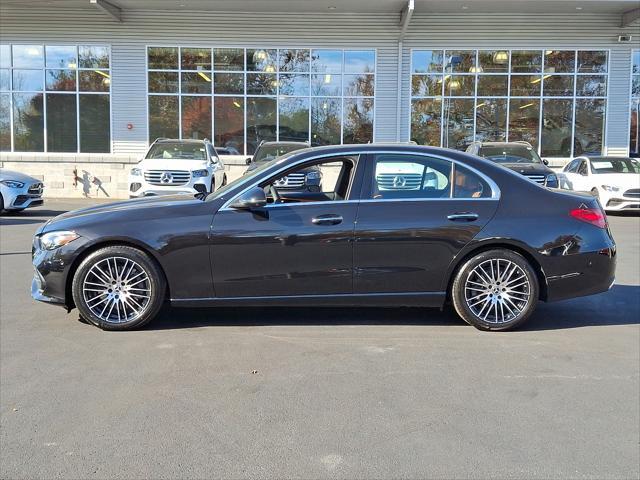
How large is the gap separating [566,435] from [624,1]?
20.4 metres

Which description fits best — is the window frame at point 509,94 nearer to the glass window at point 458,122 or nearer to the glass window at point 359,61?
the glass window at point 458,122

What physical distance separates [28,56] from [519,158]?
17.1 meters

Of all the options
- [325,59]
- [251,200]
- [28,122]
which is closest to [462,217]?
[251,200]

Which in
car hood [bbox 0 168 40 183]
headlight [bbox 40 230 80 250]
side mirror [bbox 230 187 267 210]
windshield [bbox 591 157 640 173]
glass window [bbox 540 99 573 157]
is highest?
glass window [bbox 540 99 573 157]

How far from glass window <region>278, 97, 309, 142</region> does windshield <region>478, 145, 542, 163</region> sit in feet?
25.5

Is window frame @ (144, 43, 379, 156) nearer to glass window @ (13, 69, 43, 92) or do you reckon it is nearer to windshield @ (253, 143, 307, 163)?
glass window @ (13, 69, 43, 92)

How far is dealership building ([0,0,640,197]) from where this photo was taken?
73.4 ft

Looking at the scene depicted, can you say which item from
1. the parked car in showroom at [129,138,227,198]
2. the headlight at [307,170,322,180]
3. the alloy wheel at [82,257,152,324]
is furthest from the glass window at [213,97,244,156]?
the alloy wheel at [82,257,152,324]

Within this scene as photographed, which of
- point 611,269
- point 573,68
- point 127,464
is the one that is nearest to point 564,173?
point 573,68

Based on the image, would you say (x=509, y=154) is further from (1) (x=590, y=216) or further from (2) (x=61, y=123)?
(2) (x=61, y=123)

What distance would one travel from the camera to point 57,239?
18.5 feet

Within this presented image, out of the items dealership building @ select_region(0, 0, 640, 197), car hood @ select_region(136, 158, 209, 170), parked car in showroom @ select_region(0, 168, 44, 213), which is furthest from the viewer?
dealership building @ select_region(0, 0, 640, 197)

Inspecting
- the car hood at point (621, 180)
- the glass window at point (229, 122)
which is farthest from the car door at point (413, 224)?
the glass window at point (229, 122)

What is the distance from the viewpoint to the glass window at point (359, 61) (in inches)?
891
